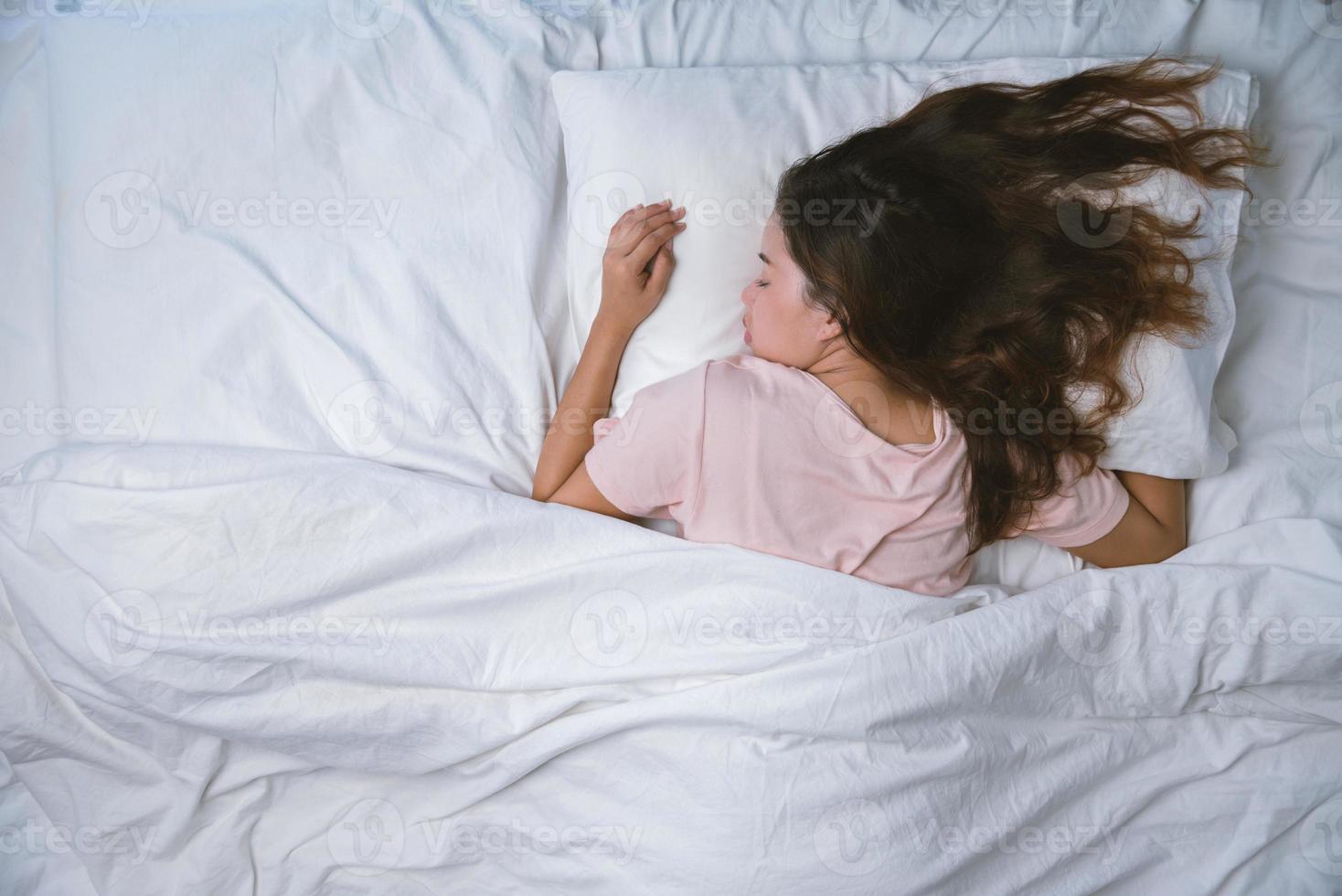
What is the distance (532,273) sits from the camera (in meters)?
1.27

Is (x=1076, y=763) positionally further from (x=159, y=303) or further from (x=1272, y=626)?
(x=159, y=303)

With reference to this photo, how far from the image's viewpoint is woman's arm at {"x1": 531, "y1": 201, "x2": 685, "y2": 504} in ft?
3.88

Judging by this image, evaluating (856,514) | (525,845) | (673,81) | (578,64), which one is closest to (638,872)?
(525,845)

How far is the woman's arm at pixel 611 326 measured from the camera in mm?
1184
